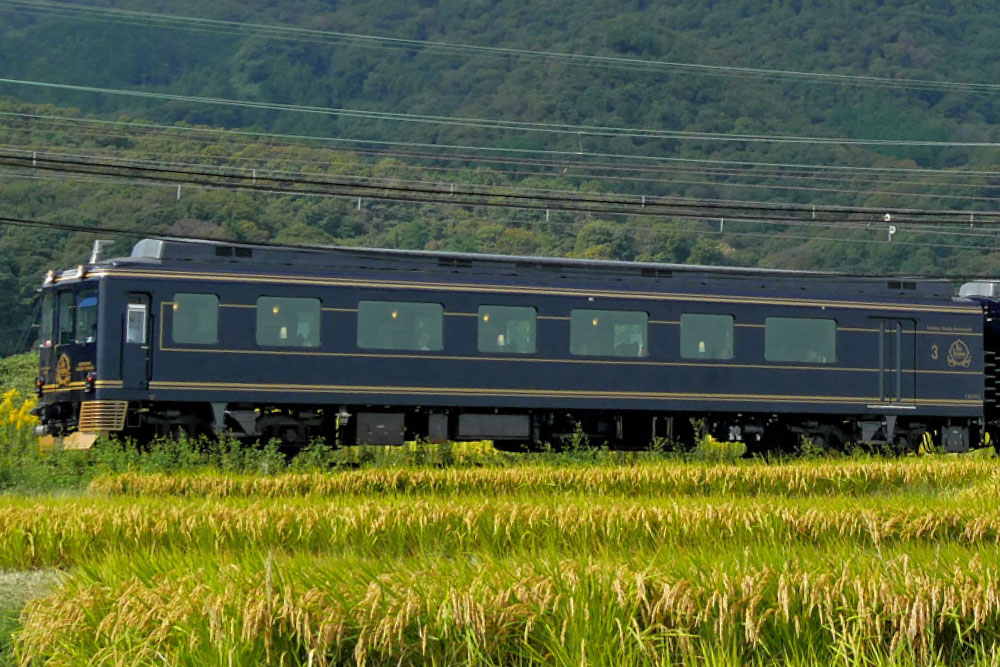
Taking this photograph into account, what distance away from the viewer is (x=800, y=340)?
30766 mm

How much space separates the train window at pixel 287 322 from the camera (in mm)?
27188

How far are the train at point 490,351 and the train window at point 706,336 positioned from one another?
0.03 meters

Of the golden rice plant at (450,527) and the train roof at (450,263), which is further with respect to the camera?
the train roof at (450,263)

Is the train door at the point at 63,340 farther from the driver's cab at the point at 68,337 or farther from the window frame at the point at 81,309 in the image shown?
the window frame at the point at 81,309

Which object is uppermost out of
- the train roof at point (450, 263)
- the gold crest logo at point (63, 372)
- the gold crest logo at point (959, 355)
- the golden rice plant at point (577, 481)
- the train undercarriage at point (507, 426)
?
the train roof at point (450, 263)

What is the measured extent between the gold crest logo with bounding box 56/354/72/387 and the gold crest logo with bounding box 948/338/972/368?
18838 mm

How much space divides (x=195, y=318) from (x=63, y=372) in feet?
9.06

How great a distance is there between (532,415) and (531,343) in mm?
1537

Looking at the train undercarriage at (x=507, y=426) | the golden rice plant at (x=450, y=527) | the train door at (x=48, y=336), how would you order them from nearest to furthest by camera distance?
the golden rice plant at (x=450, y=527) < the train undercarriage at (x=507, y=426) < the train door at (x=48, y=336)

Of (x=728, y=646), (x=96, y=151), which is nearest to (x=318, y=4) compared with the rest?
(x=96, y=151)

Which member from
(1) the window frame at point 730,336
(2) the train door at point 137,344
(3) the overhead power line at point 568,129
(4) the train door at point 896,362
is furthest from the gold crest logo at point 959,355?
(2) the train door at point 137,344

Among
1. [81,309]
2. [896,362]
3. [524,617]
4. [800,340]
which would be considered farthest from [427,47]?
[524,617]

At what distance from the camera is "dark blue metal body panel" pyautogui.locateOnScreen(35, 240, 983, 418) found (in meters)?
26.7

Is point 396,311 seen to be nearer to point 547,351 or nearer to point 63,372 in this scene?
point 547,351
